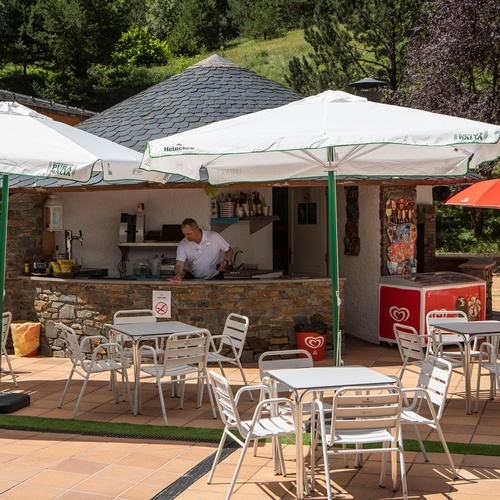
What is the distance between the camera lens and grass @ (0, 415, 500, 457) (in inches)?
266

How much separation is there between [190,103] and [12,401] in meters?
6.55

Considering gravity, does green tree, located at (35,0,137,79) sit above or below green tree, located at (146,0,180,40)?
below

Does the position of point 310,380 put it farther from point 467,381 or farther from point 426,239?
point 426,239

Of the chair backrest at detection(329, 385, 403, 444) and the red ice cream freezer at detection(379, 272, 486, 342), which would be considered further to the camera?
the red ice cream freezer at detection(379, 272, 486, 342)

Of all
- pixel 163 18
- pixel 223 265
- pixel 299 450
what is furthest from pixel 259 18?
pixel 299 450

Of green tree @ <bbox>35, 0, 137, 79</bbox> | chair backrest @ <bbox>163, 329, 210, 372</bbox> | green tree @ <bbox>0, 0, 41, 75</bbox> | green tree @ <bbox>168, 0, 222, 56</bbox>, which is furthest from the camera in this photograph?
green tree @ <bbox>168, 0, 222, 56</bbox>

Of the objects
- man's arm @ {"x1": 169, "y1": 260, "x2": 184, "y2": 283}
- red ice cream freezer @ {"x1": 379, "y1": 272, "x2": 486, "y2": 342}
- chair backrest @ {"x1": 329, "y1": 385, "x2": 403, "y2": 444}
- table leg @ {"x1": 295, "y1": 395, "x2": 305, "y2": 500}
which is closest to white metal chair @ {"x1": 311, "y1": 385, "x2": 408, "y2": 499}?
chair backrest @ {"x1": 329, "y1": 385, "x2": 403, "y2": 444}

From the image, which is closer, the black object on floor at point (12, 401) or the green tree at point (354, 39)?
the black object on floor at point (12, 401)

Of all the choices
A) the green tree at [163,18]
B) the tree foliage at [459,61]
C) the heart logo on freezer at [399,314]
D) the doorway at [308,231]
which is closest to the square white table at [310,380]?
the heart logo on freezer at [399,314]

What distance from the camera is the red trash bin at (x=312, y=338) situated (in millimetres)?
11008

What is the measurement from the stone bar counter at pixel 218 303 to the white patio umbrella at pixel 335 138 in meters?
2.57

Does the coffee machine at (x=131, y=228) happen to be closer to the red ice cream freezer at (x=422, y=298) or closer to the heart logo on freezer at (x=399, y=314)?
the red ice cream freezer at (x=422, y=298)

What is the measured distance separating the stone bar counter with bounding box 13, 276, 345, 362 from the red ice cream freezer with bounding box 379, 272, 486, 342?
986 millimetres

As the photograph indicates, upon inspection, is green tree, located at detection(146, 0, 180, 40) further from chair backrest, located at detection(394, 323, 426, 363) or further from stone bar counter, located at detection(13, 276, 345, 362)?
chair backrest, located at detection(394, 323, 426, 363)
